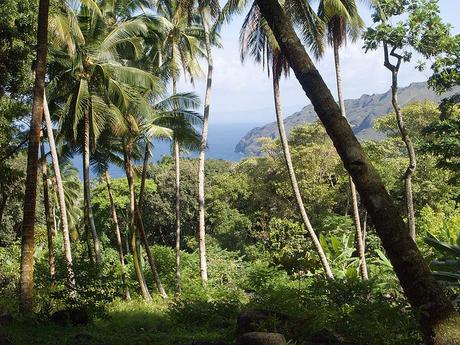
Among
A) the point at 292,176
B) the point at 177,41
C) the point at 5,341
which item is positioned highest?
the point at 177,41

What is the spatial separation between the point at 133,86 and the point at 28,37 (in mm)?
4443

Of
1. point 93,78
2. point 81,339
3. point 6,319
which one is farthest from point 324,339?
point 93,78

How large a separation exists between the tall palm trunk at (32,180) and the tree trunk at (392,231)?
5761mm

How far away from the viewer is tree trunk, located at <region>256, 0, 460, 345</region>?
14.0 ft

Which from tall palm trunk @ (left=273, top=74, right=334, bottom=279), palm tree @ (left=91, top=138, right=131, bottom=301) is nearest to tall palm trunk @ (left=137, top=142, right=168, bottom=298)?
palm tree @ (left=91, top=138, right=131, bottom=301)

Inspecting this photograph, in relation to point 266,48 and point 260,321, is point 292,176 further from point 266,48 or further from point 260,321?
point 260,321

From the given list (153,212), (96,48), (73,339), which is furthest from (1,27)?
(153,212)

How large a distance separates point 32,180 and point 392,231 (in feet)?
22.4

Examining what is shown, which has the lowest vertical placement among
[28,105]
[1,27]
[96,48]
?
[28,105]

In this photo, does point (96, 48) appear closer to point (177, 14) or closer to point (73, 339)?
point (177, 14)

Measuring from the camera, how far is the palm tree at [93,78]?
13609 millimetres

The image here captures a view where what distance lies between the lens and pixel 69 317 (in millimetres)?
8250

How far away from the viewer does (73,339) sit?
6.62 m

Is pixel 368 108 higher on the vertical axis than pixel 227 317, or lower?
higher
